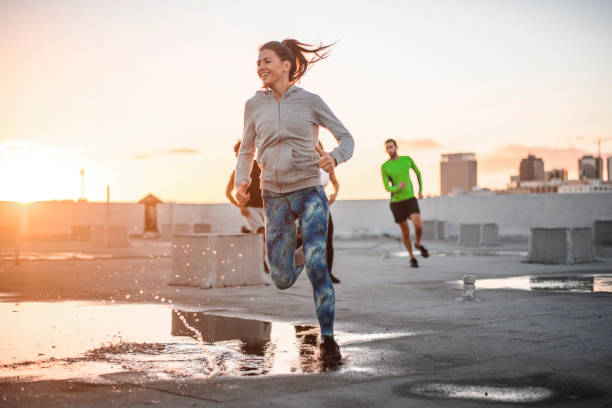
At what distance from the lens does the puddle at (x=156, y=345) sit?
4.30 m

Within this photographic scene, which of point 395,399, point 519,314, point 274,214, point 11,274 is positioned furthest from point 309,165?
point 11,274

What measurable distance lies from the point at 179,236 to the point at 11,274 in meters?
3.46

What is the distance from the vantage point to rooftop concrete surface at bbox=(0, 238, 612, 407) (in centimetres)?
359

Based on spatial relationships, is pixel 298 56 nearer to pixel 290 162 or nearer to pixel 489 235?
pixel 290 162

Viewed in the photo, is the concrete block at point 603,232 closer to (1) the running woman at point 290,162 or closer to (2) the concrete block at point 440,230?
(2) the concrete block at point 440,230

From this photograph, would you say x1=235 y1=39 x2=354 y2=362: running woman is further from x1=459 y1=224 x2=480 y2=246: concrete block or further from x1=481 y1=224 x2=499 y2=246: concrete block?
x1=459 y1=224 x2=480 y2=246: concrete block

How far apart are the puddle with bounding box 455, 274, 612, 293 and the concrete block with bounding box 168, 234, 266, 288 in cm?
260

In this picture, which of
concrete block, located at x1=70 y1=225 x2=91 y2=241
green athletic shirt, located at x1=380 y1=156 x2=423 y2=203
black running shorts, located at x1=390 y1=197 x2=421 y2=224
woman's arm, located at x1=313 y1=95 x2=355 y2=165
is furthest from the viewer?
concrete block, located at x1=70 y1=225 x2=91 y2=241

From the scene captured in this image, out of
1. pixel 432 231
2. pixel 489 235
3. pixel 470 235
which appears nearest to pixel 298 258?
pixel 489 235

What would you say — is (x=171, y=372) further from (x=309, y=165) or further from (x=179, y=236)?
(x=179, y=236)

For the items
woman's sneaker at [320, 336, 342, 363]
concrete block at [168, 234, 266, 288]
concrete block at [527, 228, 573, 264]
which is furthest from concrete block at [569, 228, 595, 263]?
woman's sneaker at [320, 336, 342, 363]

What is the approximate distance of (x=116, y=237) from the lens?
86.8 feet

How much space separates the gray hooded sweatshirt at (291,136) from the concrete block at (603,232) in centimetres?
2004

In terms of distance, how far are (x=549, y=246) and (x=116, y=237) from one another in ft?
54.1
